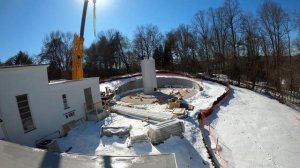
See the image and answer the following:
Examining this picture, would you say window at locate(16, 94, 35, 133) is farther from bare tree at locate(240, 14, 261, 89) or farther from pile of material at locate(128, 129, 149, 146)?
bare tree at locate(240, 14, 261, 89)

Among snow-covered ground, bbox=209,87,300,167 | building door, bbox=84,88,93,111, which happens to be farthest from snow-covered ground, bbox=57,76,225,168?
building door, bbox=84,88,93,111

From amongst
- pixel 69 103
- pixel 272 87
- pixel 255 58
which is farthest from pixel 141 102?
pixel 255 58

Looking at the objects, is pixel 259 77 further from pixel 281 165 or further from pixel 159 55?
pixel 281 165

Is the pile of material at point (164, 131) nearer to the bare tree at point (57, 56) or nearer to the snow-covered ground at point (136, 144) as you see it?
the snow-covered ground at point (136, 144)

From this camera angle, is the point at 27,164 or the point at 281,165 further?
the point at 281,165

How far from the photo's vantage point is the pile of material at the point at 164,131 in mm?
12586

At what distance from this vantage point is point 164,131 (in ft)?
42.3

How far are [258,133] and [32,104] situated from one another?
14790 mm

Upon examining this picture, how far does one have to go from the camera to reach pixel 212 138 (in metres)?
14.0

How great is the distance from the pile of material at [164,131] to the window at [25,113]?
7.19 meters

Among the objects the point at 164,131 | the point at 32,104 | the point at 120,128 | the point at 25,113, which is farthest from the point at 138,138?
the point at 25,113

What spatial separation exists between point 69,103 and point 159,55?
4339 centimetres

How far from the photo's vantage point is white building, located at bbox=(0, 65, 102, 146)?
38.3 ft

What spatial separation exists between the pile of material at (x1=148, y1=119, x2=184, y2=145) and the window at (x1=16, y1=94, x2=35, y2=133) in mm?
7187
